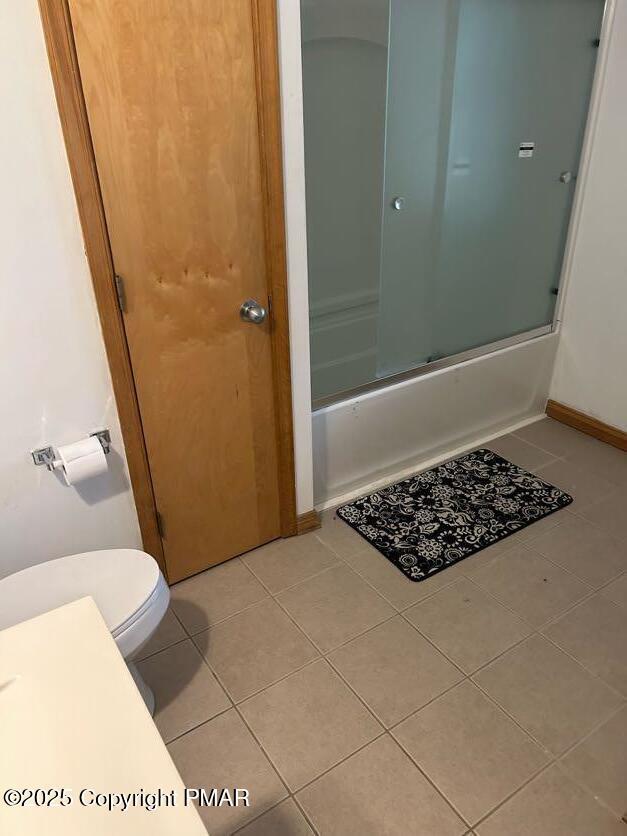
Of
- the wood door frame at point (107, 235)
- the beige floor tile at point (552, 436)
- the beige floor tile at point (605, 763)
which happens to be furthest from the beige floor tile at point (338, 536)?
the beige floor tile at point (552, 436)

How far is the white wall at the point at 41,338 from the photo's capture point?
1314 millimetres

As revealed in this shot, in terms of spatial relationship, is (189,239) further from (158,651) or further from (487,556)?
(487,556)

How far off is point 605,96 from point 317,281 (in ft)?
4.87

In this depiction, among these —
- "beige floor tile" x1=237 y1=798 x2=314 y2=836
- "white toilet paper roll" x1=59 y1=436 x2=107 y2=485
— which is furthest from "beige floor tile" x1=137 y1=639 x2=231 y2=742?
"white toilet paper roll" x1=59 y1=436 x2=107 y2=485

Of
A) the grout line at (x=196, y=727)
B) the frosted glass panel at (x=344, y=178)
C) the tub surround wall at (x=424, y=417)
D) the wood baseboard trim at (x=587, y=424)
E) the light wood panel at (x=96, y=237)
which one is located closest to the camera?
the light wood panel at (x=96, y=237)

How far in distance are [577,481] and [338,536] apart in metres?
1.08

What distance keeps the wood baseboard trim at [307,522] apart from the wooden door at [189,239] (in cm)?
22

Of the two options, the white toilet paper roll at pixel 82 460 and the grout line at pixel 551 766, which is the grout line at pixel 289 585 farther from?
the grout line at pixel 551 766

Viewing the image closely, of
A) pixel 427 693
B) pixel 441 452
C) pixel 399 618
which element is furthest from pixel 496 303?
pixel 427 693

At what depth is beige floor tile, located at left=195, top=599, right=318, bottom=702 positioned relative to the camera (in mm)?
1684

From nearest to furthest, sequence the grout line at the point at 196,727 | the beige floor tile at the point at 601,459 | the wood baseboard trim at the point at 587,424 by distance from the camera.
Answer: the grout line at the point at 196,727 → the beige floor tile at the point at 601,459 → the wood baseboard trim at the point at 587,424

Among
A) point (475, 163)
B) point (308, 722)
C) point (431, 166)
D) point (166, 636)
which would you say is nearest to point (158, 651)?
point (166, 636)

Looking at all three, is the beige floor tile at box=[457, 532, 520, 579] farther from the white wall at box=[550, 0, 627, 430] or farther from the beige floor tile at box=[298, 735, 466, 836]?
the white wall at box=[550, 0, 627, 430]

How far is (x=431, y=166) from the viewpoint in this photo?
2.29 m
